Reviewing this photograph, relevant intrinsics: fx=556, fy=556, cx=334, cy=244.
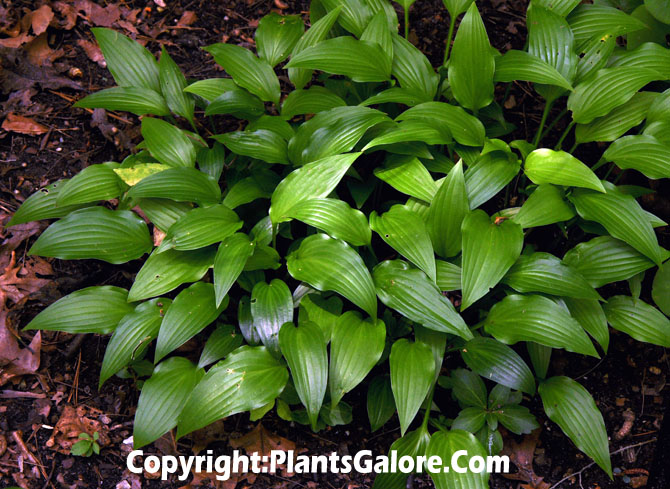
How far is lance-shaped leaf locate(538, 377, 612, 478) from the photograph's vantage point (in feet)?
7.62

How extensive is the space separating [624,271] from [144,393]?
215 centimetres

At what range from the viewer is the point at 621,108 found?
275 centimetres

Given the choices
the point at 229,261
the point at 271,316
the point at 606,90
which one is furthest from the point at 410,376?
the point at 606,90

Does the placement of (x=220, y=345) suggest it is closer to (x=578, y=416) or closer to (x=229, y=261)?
(x=229, y=261)

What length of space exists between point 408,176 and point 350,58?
2.18ft

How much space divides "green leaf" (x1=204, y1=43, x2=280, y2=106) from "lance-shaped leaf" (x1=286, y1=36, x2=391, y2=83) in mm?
257

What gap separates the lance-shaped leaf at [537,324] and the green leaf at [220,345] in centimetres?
112

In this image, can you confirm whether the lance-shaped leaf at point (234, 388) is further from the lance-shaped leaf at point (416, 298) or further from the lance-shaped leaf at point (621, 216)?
the lance-shaped leaf at point (621, 216)

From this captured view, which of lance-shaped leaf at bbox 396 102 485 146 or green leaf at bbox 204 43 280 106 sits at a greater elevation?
green leaf at bbox 204 43 280 106

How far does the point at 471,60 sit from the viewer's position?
2666 mm

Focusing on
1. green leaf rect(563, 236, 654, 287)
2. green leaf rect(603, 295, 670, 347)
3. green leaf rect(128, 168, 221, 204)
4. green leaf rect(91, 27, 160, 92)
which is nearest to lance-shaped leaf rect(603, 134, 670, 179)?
green leaf rect(563, 236, 654, 287)

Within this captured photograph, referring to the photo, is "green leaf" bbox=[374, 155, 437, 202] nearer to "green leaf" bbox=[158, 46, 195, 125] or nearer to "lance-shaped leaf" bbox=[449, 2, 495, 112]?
"lance-shaped leaf" bbox=[449, 2, 495, 112]

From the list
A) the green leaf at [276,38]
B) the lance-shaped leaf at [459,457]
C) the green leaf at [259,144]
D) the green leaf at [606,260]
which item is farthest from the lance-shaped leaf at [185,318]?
the green leaf at [606,260]

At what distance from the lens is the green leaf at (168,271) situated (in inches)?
97.7
